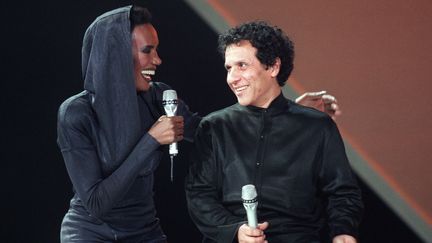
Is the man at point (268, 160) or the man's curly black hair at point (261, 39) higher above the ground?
the man's curly black hair at point (261, 39)

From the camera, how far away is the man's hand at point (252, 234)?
6.31ft

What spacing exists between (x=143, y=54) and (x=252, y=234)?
71cm

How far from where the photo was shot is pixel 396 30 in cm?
294

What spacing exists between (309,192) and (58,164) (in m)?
1.23

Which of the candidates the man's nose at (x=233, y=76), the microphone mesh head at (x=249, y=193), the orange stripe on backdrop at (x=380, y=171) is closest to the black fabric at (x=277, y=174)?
the man's nose at (x=233, y=76)

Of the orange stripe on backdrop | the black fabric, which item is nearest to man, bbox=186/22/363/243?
the black fabric

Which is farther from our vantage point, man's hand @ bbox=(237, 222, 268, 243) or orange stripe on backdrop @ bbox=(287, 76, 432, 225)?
orange stripe on backdrop @ bbox=(287, 76, 432, 225)

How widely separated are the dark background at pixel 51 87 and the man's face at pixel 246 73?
761 millimetres

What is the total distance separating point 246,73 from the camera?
7.20ft

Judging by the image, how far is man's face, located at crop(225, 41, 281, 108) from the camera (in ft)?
7.20

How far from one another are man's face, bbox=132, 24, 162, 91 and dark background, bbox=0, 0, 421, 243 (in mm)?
659

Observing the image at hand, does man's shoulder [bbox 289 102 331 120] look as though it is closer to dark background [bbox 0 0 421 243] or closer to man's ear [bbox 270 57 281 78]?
man's ear [bbox 270 57 281 78]

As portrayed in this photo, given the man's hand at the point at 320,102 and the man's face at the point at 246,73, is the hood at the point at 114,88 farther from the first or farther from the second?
the man's hand at the point at 320,102

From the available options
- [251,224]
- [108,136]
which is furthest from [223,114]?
[251,224]
